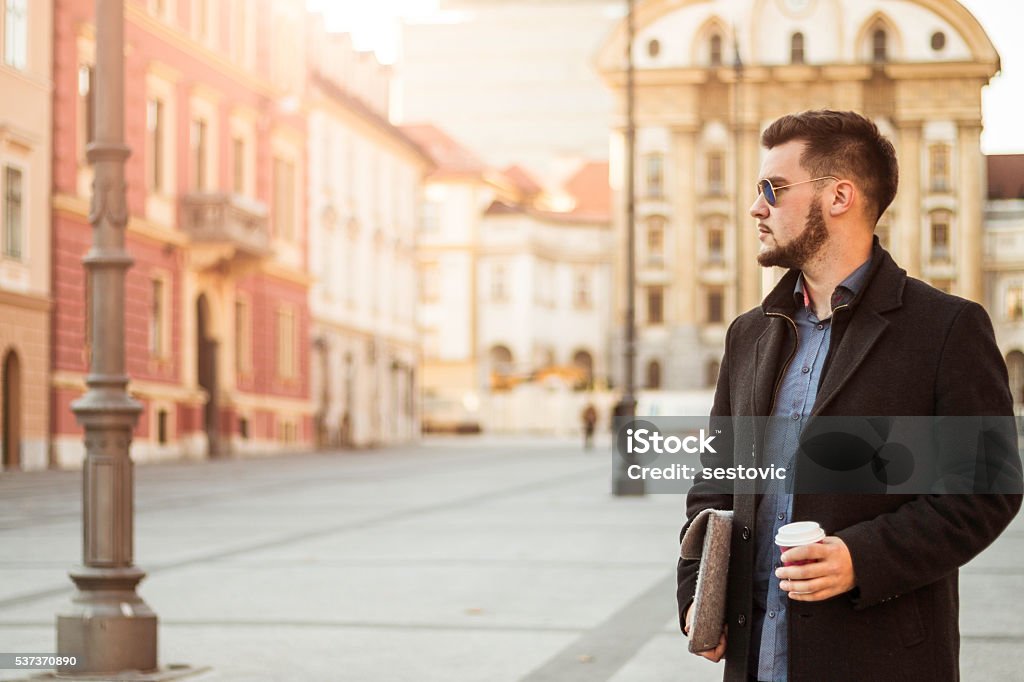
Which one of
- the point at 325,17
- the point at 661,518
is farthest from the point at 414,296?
the point at 661,518

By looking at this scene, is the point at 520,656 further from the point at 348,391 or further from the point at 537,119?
the point at 537,119

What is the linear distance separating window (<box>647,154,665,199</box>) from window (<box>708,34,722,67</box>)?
15.9ft

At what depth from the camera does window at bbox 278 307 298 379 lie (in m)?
45.1

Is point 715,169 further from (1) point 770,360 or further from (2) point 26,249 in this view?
(2) point 26,249

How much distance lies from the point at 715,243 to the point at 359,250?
1767 inches

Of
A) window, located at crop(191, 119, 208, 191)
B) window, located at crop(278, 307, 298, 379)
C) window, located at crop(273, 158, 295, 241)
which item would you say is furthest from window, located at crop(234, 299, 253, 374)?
window, located at crop(273, 158, 295, 241)

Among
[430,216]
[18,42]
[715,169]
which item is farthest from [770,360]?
[430,216]

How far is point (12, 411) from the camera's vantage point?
93.6ft

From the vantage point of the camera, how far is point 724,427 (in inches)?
134

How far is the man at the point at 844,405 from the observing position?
293cm

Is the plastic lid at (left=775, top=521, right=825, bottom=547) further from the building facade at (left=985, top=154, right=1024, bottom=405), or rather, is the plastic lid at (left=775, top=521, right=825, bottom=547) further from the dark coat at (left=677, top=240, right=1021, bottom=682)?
the building facade at (left=985, top=154, right=1024, bottom=405)

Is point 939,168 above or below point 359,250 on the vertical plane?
below

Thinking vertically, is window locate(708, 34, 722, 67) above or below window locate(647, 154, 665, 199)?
below

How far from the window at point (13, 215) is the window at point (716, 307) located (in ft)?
59.5
